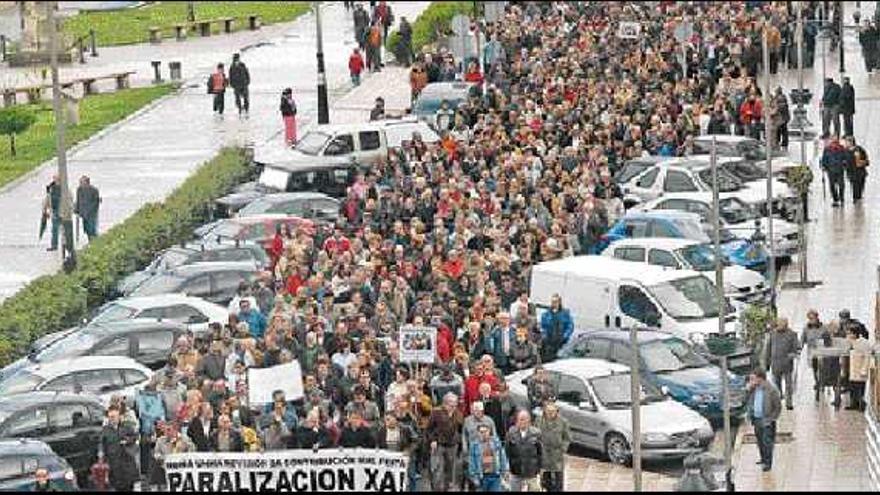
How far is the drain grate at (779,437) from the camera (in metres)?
37.2

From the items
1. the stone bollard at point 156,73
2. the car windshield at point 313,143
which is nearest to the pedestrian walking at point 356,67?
the stone bollard at point 156,73

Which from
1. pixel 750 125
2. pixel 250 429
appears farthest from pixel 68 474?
pixel 750 125

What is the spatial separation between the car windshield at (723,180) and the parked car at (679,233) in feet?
10.5

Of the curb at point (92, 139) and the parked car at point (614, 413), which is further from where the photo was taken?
the curb at point (92, 139)

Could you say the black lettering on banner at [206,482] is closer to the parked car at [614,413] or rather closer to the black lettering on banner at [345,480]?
the black lettering on banner at [345,480]

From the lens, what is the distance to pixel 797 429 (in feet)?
124

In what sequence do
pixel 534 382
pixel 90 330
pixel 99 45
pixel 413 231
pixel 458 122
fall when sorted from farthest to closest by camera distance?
pixel 99 45 → pixel 458 122 → pixel 413 231 → pixel 90 330 → pixel 534 382

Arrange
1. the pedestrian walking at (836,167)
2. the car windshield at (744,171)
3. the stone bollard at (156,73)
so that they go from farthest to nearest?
the stone bollard at (156,73)
the pedestrian walking at (836,167)
the car windshield at (744,171)

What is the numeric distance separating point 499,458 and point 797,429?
587 cm

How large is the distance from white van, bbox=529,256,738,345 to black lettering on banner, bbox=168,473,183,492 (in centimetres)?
1149

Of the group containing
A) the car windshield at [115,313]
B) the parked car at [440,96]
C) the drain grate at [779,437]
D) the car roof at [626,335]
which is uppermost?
the parked car at [440,96]

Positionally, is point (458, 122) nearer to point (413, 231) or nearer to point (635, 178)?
point (635, 178)

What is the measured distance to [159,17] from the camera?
296 ft

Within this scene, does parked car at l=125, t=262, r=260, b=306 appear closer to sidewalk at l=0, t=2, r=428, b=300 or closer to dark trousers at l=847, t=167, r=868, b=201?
sidewalk at l=0, t=2, r=428, b=300
